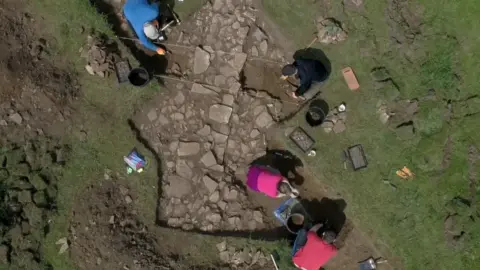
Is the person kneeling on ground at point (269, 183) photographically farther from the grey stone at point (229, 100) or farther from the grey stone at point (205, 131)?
the grey stone at point (229, 100)

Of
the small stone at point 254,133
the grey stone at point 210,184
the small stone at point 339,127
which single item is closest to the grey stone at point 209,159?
the grey stone at point 210,184

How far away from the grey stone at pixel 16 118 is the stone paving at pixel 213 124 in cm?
284

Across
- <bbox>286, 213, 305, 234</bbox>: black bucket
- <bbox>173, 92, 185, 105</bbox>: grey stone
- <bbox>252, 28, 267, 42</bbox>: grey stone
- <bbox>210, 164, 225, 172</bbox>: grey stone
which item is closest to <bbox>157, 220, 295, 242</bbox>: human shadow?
<bbox>286, 213, 305, 234</bbox>: black bucket

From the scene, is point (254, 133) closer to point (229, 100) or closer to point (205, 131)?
point (229, 100)

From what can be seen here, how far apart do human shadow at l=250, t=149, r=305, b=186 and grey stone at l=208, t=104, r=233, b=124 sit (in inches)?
50.4

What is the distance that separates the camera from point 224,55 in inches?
460

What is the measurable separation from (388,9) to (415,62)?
1.44m

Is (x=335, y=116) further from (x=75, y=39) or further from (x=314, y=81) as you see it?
(x=75, y=39)

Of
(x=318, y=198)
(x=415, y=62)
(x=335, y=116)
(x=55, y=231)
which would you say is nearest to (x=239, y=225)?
(x=318, y=198)

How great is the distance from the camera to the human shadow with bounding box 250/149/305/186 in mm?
11461

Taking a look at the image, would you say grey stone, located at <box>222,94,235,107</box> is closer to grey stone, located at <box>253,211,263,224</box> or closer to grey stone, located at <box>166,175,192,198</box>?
grey stone, located at <box>166,175,192,198</box>

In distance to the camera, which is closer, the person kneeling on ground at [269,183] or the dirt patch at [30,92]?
the person kneeling on ground at [269,183]

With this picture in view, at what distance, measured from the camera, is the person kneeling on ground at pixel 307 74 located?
1069cm

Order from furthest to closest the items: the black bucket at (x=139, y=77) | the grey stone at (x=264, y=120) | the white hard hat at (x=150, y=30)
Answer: the grey stone at (x=264, y=120)
the black bucket at (x=139, y=77)
the white hard hat at (x=150, y=30)
